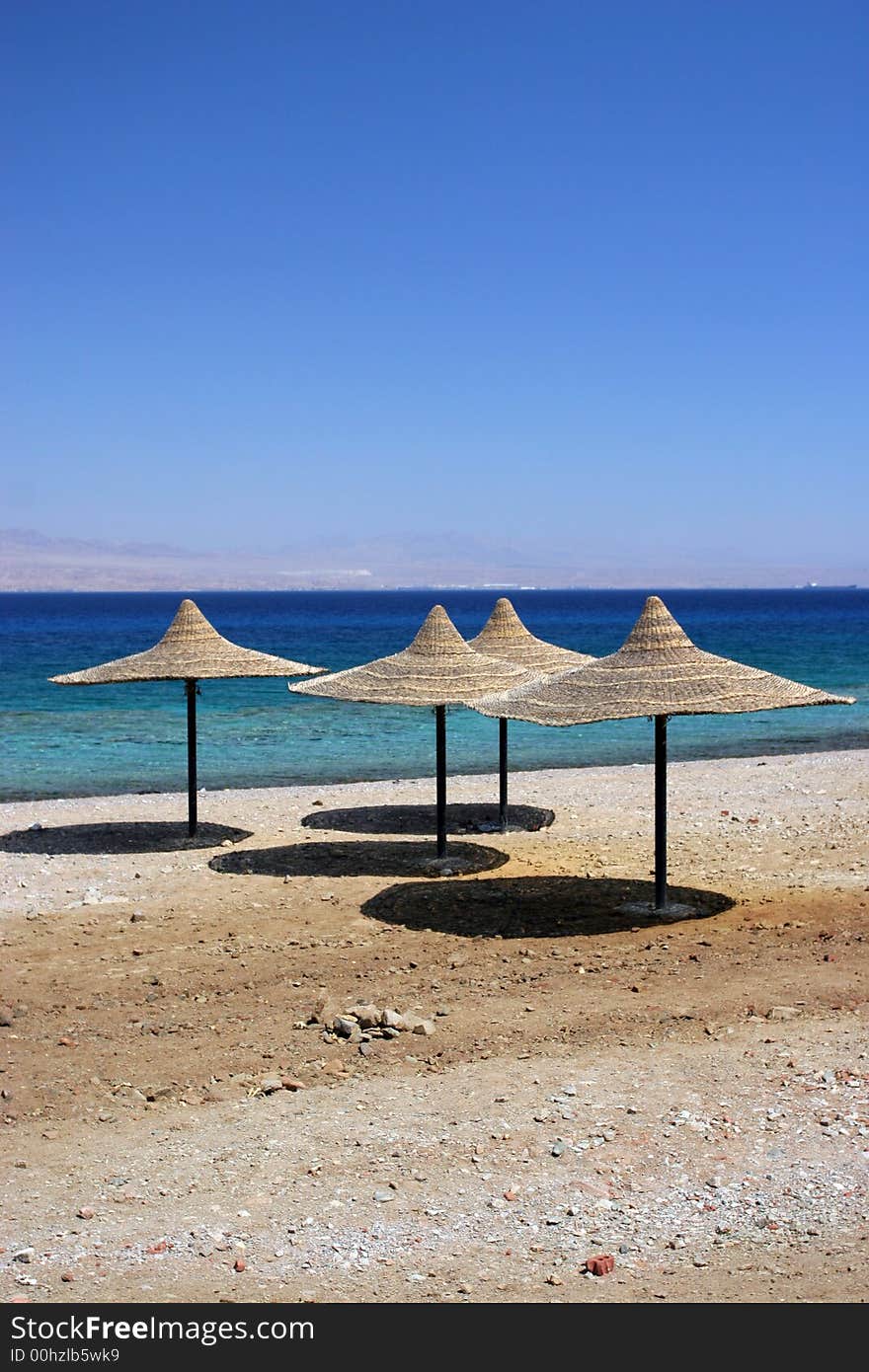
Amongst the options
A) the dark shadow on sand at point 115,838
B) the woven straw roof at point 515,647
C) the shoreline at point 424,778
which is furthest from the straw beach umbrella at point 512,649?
the shoreline at point 424,778

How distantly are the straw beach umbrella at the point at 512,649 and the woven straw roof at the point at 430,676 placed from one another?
73.7 inches

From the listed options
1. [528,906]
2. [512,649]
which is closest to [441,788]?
[528,906]

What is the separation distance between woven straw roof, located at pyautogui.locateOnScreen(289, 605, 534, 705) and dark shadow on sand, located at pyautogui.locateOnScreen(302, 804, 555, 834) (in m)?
2.23

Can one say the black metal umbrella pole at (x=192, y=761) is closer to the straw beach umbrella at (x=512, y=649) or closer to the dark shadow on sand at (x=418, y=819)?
the dark shadow on sand at (x=418, y=819)

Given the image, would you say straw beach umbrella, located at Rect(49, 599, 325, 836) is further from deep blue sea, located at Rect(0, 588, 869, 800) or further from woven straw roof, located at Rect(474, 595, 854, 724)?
deep blue sea, located at Rect(0, 588, 869, 800)

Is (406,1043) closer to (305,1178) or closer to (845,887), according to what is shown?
(305,1178)

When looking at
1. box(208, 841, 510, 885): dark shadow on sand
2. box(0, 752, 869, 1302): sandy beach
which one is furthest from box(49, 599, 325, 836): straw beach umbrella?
box(0, 752, 869, 1302): sandy beach

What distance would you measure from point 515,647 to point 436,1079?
9.46 meters

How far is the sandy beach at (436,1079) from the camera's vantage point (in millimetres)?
5020

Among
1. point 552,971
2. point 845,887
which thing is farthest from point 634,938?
point 845,887

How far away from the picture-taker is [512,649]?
15.8 meters

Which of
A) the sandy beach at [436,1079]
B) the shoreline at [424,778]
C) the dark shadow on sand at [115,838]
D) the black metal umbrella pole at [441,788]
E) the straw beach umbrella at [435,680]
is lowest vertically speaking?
the shoreline at [424,778]

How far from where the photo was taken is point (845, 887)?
11.1m

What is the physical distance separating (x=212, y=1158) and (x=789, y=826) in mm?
9640
